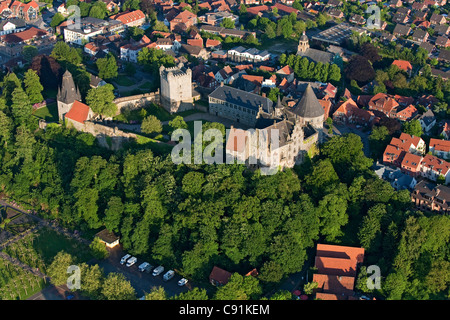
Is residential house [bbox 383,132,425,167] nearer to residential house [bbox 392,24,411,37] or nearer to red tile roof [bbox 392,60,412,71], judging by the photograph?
red tile roof [bbox 392,60,412,71]

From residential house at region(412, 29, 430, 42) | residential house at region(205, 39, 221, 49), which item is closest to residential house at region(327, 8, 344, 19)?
residential house at region(412, 29, 430, 42)

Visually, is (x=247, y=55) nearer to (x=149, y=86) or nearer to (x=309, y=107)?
(x=149, y=86)

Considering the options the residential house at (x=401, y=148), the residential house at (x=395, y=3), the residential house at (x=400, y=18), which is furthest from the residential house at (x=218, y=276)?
the residential house at (x=395, y=3)

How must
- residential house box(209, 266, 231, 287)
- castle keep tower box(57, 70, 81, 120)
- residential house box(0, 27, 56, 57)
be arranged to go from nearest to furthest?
residential house box(209, 266, 231, 287)
castle keep tower box(57, 70, 81, 120)
residential house box(0, 27, 56, 57)

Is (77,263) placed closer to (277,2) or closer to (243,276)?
(243,276)

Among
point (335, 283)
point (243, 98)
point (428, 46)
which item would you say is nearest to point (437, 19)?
point (428, 46)

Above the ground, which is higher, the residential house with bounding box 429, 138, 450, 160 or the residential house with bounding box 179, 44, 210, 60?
the residential house with bounding box 429, 138, 450, 160
